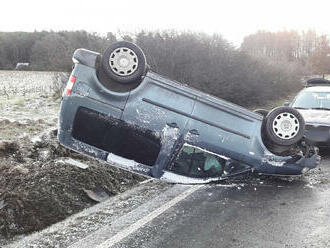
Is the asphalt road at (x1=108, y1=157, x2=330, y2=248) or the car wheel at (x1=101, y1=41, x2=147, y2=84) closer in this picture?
the asphalt road at (x1=108, y1=157, x2=330, y2=248)

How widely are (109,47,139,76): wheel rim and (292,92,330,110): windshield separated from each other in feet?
18.1

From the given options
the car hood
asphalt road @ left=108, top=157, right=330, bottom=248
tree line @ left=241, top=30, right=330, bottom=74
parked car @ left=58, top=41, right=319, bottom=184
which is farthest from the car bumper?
tree line @ left=241, top=30, right=330, bottom=74

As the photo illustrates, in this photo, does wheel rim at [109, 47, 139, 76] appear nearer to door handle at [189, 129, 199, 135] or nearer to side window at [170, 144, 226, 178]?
door handle at [189, 129, 199, 135]

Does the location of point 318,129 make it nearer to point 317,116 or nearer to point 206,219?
point 317,116

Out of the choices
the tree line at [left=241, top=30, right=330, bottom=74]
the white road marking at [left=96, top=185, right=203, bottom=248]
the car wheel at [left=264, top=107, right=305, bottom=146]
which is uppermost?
the tree line at [left=241, top=30, right=330, bottom=74]

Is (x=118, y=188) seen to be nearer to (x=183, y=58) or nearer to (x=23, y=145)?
(x=23, y=145)

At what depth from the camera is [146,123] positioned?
4969 mm

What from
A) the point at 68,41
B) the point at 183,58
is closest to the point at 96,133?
the point at 183,58

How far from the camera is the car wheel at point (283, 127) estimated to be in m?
5.51

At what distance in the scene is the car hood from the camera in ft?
26.3

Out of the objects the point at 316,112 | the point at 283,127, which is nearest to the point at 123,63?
the point at 283,127

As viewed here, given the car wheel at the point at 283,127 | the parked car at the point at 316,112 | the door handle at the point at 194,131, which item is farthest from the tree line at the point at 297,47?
the door handle at the point at 194,131

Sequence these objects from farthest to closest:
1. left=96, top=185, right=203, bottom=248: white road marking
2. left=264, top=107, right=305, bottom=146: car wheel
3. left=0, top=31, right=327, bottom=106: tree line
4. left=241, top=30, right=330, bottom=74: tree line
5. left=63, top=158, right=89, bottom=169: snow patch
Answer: left=241, top=30, right=330, bottom=74: tree line < left=0, top=31, right=327, bottom=106: tree line < left=63, top=158, right=89, bottom=169: snow patch < left=264, top=107, right=305, bottom=146: car wheel < left=96, top=185, right=203, bottom=248: white road marking

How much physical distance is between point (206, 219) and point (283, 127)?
1847 millimetres
